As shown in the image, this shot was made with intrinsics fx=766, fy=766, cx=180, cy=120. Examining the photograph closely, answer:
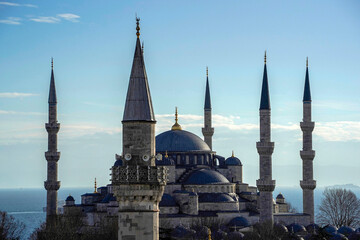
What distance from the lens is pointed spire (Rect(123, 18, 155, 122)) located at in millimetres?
17422

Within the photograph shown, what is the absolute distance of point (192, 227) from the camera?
48.7 meters

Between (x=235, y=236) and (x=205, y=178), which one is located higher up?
(x=205, y=178)

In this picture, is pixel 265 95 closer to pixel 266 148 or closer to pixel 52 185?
pixel 266 148

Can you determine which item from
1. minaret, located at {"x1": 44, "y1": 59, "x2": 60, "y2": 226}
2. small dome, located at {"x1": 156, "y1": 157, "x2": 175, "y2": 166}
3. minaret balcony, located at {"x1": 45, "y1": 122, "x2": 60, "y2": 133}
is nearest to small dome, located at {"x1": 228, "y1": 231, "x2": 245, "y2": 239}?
small dome, located at {"x1": 156, "y1": 157, "x2": 175, "y2": 166}

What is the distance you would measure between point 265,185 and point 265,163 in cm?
155

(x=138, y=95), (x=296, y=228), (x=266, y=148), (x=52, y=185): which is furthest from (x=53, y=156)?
(x=138, y=95)

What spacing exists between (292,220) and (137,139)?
3833 cm

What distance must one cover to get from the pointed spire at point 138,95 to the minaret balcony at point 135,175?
43.5 inches

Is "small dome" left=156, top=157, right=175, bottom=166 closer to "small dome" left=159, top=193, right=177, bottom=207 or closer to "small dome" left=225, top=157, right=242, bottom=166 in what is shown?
"small dome" left=159, top=193, right=177, bottom=207

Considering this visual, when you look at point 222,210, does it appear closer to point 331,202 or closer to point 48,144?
point 48,144

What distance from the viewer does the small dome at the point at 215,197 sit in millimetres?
54188

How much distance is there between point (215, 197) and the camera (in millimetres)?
54406

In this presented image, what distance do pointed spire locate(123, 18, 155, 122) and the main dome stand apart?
41302 millimetres

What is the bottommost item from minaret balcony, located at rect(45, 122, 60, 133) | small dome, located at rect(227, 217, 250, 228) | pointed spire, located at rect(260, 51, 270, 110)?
small dome, located at rect(227, 217, 250, 228)
